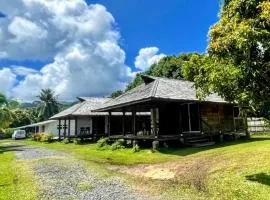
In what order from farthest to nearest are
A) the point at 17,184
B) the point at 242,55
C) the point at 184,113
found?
the point at 184,113 → the point at 17,184 → the point at 242,55

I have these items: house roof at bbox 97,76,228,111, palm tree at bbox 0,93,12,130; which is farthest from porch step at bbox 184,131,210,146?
palm tree at bbox 0,93,12,130

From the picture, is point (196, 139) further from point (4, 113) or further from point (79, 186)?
point (4, 113)

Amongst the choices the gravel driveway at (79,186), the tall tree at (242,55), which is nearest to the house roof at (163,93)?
the gravel driveway at (79,186)

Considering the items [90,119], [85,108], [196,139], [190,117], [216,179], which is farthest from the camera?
[90,119]

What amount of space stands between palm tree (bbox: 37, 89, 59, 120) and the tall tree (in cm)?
6786

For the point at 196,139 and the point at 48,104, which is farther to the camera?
the point at 48,104

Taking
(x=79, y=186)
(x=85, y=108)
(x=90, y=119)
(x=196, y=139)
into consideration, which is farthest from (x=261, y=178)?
(x=90, y=119)

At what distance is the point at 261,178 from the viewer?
36.2 ft

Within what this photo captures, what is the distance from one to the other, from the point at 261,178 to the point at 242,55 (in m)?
4.35

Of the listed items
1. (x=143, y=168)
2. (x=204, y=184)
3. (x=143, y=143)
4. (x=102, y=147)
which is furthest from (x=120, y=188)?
(x=102, y=147)

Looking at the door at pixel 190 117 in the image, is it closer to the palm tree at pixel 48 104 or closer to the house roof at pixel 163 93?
the house roof at pixel 163 93

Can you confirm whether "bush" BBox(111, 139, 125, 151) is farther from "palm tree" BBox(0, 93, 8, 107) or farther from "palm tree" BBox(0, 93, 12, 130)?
"palm tree" BBox(0, 93, 8, 107)

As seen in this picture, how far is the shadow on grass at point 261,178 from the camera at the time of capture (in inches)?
417

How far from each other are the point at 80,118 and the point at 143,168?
27520 mm
